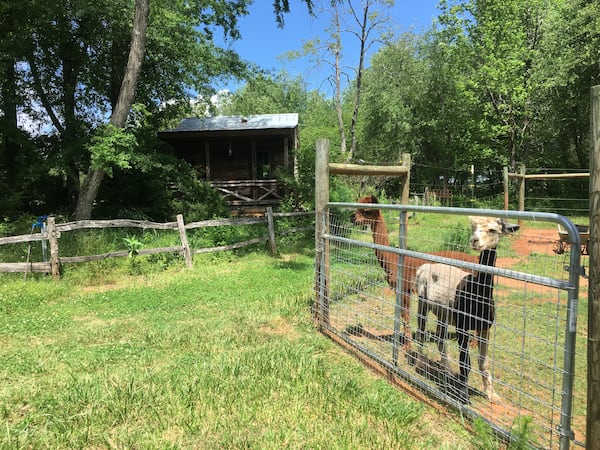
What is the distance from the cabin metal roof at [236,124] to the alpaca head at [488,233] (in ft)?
46.3

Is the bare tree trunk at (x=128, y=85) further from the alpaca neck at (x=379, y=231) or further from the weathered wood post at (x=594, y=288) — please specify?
the weathered wood post at (x=594, y=288)

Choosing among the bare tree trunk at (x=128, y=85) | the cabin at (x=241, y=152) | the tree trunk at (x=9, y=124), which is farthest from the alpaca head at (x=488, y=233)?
the tree trunk at (x=9, y=124)

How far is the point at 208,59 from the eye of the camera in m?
14.4

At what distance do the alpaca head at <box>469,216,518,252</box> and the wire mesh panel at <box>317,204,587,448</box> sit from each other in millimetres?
57

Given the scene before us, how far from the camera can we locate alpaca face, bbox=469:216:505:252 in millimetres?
3066

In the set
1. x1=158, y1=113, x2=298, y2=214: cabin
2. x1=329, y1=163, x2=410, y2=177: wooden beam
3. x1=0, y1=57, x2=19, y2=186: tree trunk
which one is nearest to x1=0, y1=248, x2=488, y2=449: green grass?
x1=329, y1=163, x2=410, y2=177: wooden beam

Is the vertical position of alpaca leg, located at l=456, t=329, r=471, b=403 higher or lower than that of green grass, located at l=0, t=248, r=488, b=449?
higher

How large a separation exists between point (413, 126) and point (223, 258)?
2388 cm

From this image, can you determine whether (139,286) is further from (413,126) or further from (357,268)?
(413,126)

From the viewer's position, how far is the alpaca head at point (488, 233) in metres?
3.06

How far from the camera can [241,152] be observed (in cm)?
1880

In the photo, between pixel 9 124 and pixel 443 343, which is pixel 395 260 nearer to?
pixel 443 343

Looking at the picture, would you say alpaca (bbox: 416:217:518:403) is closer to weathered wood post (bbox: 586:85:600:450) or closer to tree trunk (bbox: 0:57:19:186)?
weathered wood post (bbox: 586:85:600:450)

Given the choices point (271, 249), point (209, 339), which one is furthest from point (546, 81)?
point (209, 339)
